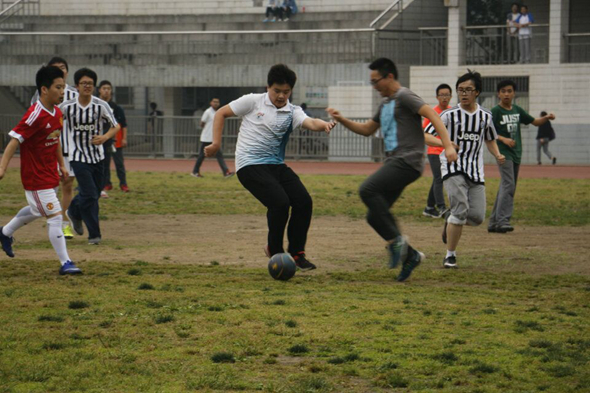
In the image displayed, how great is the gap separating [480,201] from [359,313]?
3429 mm

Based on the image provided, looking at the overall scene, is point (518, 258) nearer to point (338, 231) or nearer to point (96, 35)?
point (338, 231)

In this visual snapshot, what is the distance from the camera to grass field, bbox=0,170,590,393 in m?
5.70

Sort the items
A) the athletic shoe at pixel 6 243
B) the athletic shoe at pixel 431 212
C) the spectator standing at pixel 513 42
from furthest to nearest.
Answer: the spectator standing at pixel 513 42
the athletic shoe at pixel 431 212
the athletic shoe at pixel 6 243

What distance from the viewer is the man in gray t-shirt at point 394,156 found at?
29.0 ft

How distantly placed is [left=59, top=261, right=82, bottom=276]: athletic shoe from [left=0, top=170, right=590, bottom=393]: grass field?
232 mm

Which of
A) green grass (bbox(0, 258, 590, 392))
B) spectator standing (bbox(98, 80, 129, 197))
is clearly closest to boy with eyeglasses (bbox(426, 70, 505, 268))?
green grass (bbox(0, 258, 590, 392))

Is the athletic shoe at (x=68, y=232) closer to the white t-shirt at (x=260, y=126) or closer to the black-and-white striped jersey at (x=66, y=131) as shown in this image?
the black-and-white striped jersey at (x=66, y=131)

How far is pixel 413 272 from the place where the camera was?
9.81 m

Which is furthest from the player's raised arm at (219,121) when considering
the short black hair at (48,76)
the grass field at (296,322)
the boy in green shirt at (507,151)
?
the boy in green shirt at (507,151)

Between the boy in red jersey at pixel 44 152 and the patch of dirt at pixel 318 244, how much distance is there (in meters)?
1.19

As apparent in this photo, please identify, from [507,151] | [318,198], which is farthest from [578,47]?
[507,151]

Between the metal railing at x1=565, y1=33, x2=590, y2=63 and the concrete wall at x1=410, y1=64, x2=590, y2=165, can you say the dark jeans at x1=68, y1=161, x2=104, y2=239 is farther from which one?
the metal railing at x1=565, y1=33, x2=590, y2=63

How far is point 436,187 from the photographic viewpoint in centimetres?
1570

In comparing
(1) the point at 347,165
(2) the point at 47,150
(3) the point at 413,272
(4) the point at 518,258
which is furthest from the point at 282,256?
(1) the point at 347,165
